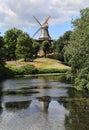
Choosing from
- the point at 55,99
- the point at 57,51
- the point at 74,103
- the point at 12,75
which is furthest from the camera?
the point at 57,51

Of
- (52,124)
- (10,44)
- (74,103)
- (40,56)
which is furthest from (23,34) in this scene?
(52,124)

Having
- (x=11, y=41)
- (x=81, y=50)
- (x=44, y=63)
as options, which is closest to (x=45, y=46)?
(x=11, y=41)

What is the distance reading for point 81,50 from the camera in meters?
64.7

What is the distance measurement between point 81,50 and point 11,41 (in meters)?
92.7

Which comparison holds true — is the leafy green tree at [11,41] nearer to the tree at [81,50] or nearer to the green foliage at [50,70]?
the green foliage at [50,70]

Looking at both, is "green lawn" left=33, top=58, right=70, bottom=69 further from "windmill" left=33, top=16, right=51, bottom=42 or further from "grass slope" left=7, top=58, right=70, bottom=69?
"windmill" left=33, top=16, right=51, bottom=42

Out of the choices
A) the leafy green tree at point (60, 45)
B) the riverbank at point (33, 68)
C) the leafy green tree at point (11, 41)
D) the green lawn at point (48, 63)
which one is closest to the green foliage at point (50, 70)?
the riverbank at point (33, 68)

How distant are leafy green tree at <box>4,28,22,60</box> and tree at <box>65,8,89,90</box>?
277ft

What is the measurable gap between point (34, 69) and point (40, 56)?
36385mm

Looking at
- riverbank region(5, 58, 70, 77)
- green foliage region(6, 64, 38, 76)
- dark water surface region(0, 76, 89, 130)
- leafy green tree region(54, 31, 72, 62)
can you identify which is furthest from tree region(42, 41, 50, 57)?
dark water surface region(0, 76, 89, 130)

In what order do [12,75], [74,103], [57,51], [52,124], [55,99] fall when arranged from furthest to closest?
[57,51] → [12,75] → [55,99] → [74,103] → [52,124]

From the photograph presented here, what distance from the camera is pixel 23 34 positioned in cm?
15025

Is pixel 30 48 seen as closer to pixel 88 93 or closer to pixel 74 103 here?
pixel 88 93

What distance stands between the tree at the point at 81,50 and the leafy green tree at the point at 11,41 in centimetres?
8457
